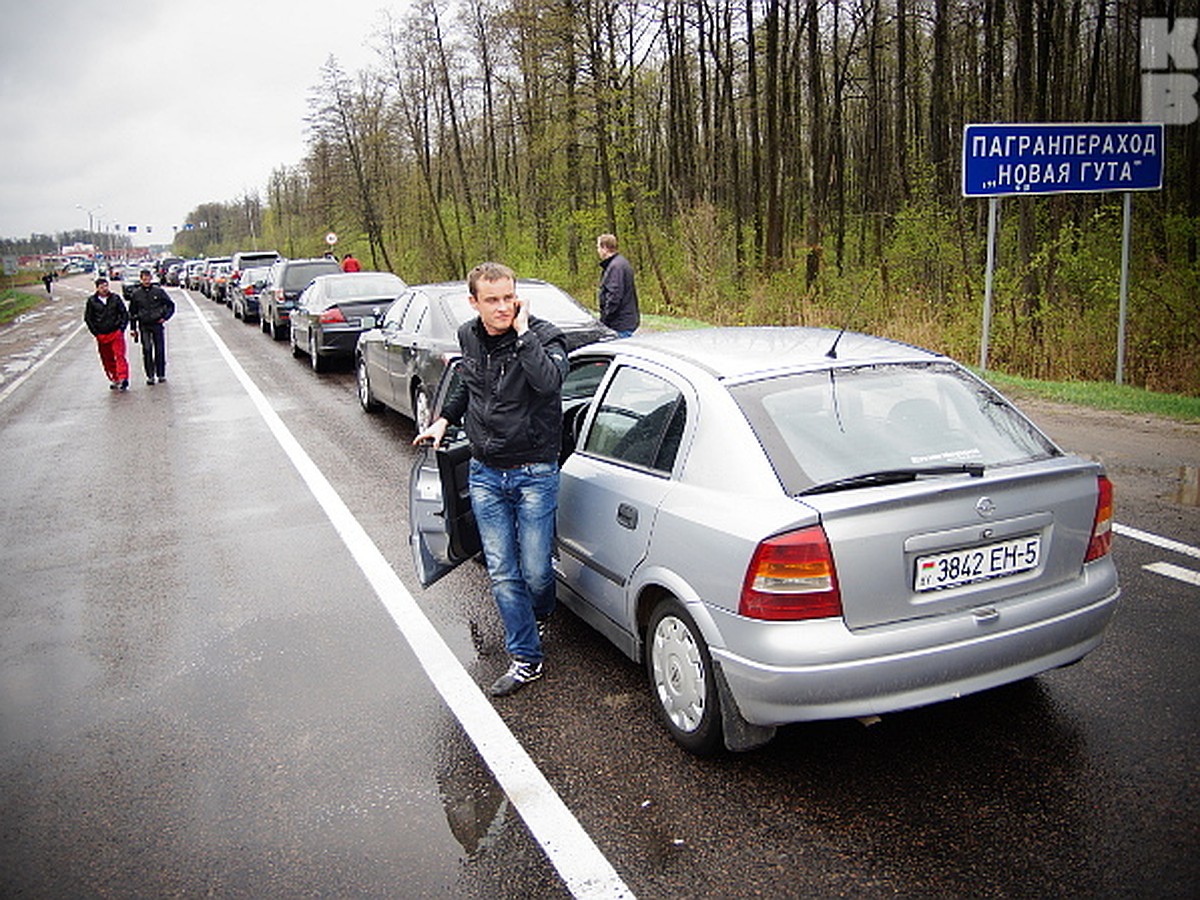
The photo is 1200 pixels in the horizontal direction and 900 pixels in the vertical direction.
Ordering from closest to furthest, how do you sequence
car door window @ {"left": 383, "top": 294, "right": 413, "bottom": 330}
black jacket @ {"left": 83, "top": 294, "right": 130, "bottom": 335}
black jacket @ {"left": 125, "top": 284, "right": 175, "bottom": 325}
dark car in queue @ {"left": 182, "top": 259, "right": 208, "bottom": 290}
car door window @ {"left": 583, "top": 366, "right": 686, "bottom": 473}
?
car door window @ {"left": 583, "top": 366, "right": 686, "bottom": 473}
car door window @ {"left": 383, "top": 294, "right": 413, "bottom": 330}
black jacket @ {"left": 83, "top": 294, "right": 130, "bottom": 335}
black jacket @ {"left": 125, "top": 284, "right": 175, "bottom": 325}
dark car in queue @ {"left": 182, "top": 259, "right": 208, "bottom": 290}

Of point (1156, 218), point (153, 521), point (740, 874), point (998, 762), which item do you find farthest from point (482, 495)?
point (1156, 218)

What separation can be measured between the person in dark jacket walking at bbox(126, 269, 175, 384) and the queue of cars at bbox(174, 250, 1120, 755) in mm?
13059

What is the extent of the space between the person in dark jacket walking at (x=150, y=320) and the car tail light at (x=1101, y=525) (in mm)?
15041

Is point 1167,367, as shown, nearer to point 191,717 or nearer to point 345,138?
point 191,717

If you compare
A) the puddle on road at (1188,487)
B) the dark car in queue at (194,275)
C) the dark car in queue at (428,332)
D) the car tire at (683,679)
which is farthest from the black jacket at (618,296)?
the dark car in queue at (194,275)

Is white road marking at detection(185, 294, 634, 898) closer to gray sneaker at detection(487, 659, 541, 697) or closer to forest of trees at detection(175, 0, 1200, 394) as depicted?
gray sneaker at detection(487, 659, 541, 697)

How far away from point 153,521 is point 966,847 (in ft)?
21.8

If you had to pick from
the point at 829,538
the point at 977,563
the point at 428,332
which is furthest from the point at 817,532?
the point at 428,332

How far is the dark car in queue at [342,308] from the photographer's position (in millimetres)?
15719

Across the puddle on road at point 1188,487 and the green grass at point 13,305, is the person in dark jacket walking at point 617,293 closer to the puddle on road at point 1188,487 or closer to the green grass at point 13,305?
the puddle on road at point 1188,487

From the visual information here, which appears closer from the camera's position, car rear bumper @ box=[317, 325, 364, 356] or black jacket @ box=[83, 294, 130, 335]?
black jacket @ box=[83, 294, 130, 335]

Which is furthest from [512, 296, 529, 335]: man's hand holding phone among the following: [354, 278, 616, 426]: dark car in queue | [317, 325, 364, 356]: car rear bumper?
[317, 325, 364, 356]: car rear bumper

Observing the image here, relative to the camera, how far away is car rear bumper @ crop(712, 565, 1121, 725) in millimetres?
3211

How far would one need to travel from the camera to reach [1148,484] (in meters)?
7.30
